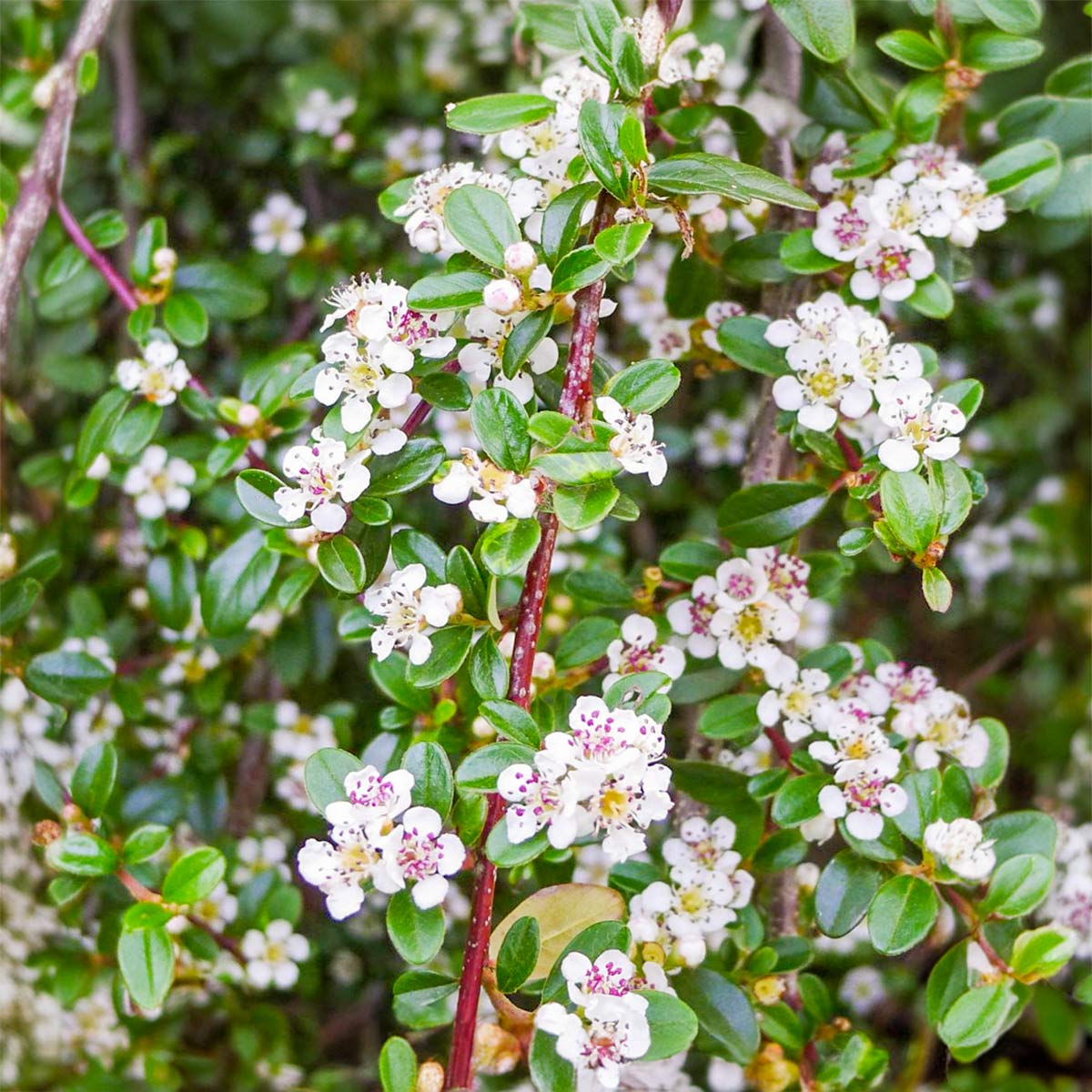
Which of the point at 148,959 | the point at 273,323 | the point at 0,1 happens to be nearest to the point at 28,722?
the point at 148,959

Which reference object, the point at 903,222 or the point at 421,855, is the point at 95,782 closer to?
the point at 421,855

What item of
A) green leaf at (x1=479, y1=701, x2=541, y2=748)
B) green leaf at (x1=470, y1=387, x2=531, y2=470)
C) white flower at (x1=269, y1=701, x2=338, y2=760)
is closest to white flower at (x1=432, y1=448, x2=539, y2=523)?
green leaf at (x1=470, y1=387, x2=531, y2=470)

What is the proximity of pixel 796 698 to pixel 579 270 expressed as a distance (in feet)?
1.31

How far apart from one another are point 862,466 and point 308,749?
0.68 m

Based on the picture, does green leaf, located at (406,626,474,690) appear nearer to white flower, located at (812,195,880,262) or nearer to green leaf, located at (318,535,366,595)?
green leaf, located at (318,535,366,595)

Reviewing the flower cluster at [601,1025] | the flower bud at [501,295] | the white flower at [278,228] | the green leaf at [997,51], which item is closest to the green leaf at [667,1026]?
the flower cluster at [601,1025]

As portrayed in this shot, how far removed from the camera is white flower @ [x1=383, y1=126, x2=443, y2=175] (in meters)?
1.39

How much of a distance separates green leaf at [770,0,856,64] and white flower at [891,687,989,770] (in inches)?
20.5

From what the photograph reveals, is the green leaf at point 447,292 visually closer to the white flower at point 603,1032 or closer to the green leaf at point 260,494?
the green leaf at point 260,494

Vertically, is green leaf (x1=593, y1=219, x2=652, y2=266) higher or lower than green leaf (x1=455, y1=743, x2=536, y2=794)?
higher

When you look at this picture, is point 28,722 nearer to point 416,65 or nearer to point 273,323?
point 273,323

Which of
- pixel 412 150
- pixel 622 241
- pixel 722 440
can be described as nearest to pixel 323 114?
pixel 412 150

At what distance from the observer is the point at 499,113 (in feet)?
2.80

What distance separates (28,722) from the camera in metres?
1.18
